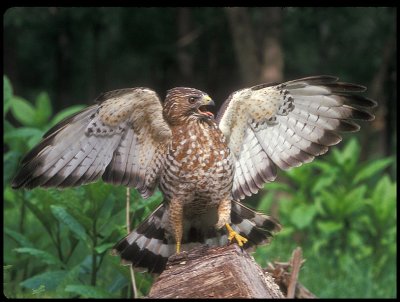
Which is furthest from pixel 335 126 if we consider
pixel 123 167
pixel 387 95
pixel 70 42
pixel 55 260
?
pixel 70 42

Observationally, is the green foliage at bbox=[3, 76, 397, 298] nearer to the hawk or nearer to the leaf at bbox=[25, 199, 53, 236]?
the leaf at bbox=[25, 199, 53, 236]

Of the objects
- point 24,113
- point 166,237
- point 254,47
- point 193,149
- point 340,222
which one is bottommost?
point 340,222

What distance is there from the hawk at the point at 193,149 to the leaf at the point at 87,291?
0.47 m

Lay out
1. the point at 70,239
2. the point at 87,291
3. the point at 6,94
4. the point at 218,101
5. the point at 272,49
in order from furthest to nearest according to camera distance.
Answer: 1. the point at 218,101
2. the point at 272,49
3. the point at 6,94
4. the point at 70,239
5. the point at 87,291

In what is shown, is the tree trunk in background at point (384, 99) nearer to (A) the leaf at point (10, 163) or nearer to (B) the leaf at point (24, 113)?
(B) the leaf at point (24, 113)

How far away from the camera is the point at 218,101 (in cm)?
1700

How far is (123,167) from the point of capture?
185 inches

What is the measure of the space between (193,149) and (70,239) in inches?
76.6

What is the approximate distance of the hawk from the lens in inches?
178

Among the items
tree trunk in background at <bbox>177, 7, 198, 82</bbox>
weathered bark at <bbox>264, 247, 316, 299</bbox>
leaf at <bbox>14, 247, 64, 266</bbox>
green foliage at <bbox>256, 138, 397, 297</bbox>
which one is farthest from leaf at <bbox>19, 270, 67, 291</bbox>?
tree trunk in background at <bbox>177, 7, 198, 82</bbox>

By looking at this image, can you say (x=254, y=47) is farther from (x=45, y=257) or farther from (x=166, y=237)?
(x=166, y=237)

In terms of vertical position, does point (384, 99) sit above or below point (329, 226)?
above

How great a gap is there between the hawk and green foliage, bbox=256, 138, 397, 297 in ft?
10.1

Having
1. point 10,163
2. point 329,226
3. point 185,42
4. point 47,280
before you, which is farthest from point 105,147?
point 185,42
